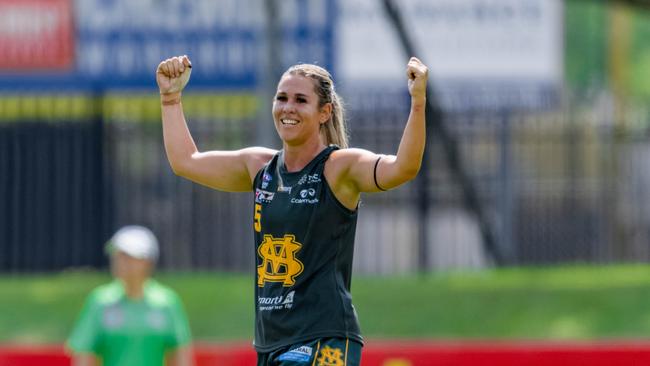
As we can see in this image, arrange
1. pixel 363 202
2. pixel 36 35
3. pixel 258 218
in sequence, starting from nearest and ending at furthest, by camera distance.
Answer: pixel 258 218 → pixel 363 202 → pixel 36 35

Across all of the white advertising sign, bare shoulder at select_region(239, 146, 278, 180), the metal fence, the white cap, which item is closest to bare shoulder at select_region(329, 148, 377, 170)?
bare shoulder at select_region(239, 146, 278, 180)

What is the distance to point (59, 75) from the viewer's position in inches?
697

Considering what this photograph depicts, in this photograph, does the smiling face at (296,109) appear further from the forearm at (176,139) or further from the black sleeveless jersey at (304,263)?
the forearm at (176,139)

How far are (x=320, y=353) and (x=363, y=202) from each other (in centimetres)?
1080

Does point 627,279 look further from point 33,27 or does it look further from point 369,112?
point 33,27

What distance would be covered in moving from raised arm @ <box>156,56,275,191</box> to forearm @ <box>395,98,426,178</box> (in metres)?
0.73

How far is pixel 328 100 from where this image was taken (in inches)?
204

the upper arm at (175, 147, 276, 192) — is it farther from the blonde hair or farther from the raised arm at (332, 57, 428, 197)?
the raised arm at (332, 57, 428, 197)

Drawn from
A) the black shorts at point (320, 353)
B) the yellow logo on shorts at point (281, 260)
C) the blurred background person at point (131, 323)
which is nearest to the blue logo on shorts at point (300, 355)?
the black shorts at point (320, 353)

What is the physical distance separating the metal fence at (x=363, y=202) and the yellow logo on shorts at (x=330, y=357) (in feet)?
35.8

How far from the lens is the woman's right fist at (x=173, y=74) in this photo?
17.9ft

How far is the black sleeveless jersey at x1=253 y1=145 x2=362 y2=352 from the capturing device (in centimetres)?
495

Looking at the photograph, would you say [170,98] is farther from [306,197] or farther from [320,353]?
[320,353]

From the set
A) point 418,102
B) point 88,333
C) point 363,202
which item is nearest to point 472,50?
point 363,202
